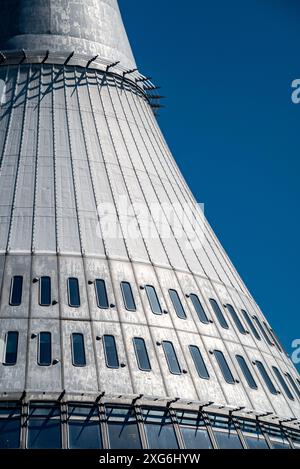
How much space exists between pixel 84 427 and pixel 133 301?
7.65 m

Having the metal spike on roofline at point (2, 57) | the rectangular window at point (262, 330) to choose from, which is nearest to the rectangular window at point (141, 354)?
the rectangular window at point (262, 330)

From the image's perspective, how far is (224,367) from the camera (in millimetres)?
40312

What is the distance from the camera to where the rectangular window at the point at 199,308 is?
138ft

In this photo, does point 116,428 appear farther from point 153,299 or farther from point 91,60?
point 91,60

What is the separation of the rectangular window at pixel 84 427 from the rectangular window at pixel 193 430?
335 cm

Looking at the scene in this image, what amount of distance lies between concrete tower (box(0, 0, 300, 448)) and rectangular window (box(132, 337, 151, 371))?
0.07m

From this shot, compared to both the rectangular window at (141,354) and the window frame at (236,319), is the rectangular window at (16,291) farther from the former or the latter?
the window frame at (236,319)

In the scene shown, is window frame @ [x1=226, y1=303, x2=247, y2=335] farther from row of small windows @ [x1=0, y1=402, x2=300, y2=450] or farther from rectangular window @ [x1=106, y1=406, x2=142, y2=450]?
rectangular window @ [x1=106, y1=406, x2=142, y2=450]

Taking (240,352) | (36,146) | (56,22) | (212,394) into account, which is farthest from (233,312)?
(56,22)

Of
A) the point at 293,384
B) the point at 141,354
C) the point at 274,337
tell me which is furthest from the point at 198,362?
the point at 274,337

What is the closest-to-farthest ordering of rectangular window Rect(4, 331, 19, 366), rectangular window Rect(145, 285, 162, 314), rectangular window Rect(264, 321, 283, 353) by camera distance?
rectangular window Rect(4, 331, 19, 366), rectangular window Rect(145, 285, 162, 314), rectangular window Rect(264, 321, 283, 353)

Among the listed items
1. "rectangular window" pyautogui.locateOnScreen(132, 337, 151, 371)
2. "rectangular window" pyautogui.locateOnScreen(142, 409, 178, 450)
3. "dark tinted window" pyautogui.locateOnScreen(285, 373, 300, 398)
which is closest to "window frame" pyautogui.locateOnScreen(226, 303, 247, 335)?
"dark tinted window" pyautogui.locateOnScreen(285, 373, 300, 398)

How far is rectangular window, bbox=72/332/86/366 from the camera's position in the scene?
37.1 meters

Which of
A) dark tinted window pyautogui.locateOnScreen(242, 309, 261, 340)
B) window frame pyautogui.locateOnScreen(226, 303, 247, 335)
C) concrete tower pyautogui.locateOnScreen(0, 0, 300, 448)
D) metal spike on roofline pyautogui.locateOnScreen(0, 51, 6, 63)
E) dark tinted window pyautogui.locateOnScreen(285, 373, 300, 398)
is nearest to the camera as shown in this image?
concrete tower pyautogui.locateOnScreen(0, 0, 300, 448)
